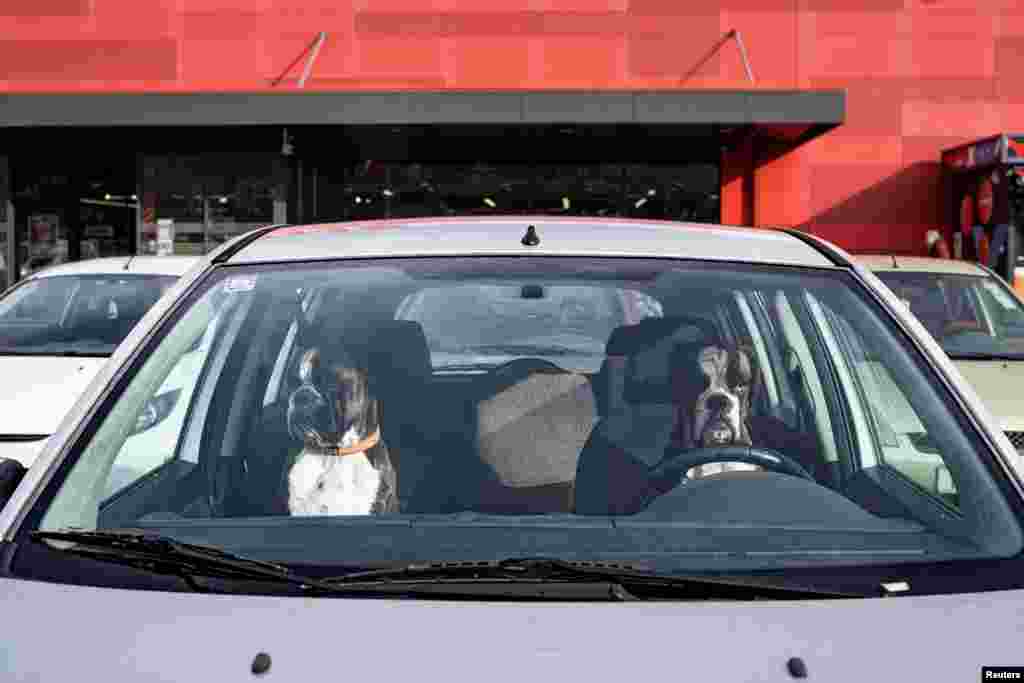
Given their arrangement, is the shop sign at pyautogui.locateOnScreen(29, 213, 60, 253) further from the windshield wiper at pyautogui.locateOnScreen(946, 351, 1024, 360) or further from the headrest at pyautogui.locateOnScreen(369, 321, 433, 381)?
the headrest at pyautogui.locateOnScreen(369, 321, 433, 381)

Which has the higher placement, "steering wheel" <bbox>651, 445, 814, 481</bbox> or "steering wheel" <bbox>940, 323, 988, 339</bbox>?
"steering wheel" <bbox>940, 323, 988, 339</bbox>

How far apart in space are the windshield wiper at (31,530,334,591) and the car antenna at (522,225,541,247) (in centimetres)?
101

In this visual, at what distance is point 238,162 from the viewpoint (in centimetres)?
2509

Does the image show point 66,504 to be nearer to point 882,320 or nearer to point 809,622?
point 809,622

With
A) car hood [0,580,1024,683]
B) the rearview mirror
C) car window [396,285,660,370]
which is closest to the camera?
car hood [0,580,1024,683]

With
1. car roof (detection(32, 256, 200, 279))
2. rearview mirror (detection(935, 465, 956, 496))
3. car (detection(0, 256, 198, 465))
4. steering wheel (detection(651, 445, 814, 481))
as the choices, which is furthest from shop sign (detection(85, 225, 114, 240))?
rearview mirror (detection(935, 465, 956, 496))

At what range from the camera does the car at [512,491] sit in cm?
228

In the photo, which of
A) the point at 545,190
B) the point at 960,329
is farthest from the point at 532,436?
the point at 545,190

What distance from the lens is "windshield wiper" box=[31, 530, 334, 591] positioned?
250cm

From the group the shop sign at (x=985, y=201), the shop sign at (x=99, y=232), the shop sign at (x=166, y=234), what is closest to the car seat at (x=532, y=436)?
the shop sign at (x=985, y=201)

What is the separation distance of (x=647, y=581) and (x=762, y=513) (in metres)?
0.55

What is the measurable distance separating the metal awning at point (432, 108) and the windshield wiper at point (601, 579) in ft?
62.3

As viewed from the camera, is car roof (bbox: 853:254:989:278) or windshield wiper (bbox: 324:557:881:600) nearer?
windshield wiper (bbox: 324:557:881:600)

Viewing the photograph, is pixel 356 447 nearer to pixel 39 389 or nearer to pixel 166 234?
pixel 39 389
